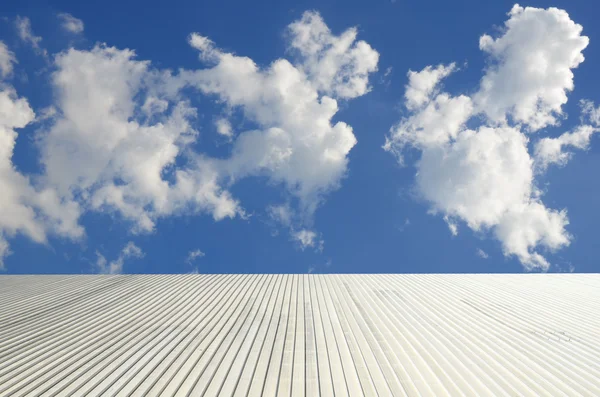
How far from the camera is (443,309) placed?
610 inches

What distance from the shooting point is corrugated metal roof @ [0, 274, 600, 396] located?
8383 mm

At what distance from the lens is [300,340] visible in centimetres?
1116

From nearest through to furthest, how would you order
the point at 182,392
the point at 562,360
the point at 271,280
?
the point at 182,392 < the point at 562,360 < the point at 271,280

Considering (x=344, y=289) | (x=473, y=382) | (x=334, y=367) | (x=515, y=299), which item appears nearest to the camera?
(x=473, y=382)

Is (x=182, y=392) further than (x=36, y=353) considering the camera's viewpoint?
No

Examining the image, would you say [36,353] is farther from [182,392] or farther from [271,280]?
[271,280]

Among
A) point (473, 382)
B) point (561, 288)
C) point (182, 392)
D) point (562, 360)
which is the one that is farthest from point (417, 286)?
point (182, 392)

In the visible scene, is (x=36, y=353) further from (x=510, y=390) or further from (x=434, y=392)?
(x=510, y=390)

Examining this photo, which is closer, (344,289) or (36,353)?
(36,353)

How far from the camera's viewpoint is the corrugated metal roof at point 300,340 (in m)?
8.38

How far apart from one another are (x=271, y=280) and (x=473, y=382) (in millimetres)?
15004

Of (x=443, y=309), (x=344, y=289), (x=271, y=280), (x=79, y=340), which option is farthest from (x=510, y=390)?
(x=271, y=280)

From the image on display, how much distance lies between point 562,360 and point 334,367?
713cm

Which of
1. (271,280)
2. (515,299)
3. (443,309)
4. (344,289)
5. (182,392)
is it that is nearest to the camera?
(182,392)
